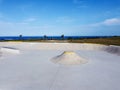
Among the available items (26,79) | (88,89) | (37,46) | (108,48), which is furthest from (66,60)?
(37,46)

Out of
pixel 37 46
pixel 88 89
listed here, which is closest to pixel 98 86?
pixel 88 89

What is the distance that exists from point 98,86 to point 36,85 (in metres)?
2.14

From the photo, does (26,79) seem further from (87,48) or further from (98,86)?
(87,48)

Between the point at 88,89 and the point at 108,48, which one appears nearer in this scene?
the point at 88,89

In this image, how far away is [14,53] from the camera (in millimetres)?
13820

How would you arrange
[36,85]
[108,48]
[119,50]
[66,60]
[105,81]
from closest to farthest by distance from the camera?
1. [36,85]
2. [105,81]
3. [66,60]
4. [119,50]
5. [108,48]

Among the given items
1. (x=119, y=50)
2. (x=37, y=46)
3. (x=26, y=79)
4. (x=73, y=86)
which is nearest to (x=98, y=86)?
(x=73, y=86)

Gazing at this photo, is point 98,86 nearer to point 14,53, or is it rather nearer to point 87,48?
point 14,53

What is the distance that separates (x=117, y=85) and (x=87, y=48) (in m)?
12.3

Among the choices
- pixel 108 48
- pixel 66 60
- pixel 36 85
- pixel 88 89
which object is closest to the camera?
pixel 88 89

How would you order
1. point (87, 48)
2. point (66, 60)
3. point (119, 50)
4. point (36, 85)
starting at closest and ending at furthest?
point (36, 85), point (66, 60), point (119, 50), point (87, 48)

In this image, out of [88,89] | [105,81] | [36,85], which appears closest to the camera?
[88,89]

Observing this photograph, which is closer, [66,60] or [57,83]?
[57,83]

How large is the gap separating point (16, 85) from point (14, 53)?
358 inches
